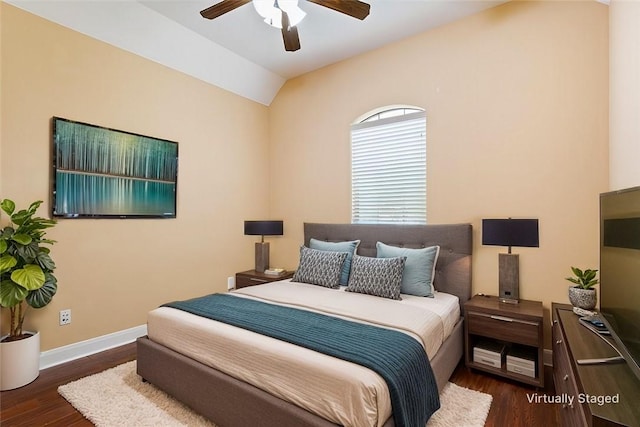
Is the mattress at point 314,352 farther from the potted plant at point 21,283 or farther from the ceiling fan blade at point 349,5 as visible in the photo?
the ceiling fan blade at point 349,5

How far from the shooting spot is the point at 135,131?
10.5 feet

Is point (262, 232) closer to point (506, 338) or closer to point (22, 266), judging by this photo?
point (22, 266)

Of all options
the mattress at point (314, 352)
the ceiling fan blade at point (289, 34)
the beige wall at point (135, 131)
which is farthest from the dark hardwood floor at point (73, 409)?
the ceiling fan blade at point (289, 34)

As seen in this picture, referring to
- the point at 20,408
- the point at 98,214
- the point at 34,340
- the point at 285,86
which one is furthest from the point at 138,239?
the point at 285,86

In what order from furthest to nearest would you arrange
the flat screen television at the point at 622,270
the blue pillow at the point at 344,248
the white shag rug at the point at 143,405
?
the blue pillow at the point at 344,248, the white shag rug at the point at 143,405, the flat screen television at the point at 622,270

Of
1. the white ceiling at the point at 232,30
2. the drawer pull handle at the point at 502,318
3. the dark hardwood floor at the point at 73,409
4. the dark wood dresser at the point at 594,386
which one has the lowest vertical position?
the dark hardwood floor at the point at 73,409

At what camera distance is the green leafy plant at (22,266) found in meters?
2.15

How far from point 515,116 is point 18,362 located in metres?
4.52

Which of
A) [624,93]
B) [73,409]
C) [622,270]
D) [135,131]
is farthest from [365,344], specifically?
[135,131]

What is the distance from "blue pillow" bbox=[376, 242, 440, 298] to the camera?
2.75 m

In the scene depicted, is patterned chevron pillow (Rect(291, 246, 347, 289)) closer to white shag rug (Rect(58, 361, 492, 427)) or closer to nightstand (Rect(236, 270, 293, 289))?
nightstand (Rect(236, 270, 293, 289))

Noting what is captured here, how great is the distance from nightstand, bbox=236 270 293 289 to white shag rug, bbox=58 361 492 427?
1.60m

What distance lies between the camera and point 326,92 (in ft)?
13.3

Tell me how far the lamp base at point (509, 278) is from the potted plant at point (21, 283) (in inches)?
143
